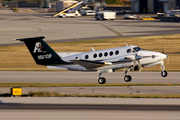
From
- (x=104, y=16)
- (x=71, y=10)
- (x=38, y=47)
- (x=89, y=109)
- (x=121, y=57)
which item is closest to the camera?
(x=89, y=109)

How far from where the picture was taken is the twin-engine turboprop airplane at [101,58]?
91.8 ft

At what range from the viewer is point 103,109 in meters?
21.7

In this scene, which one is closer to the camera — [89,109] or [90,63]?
[89,109]

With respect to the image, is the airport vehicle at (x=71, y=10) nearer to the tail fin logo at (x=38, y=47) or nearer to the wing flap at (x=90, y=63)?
the tail fin logo at (x=38, y=47)

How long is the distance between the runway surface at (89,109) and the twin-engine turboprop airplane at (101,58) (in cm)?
452

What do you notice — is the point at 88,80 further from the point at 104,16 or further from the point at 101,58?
the point at 104,16

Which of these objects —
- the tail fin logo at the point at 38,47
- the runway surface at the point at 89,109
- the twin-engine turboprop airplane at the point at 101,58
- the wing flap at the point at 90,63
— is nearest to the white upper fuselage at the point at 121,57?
the twin-engine turboprop airplane at the point at 101,58

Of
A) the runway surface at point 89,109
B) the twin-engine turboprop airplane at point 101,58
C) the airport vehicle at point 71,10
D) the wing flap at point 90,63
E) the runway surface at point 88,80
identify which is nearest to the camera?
the runway surface at point 89,109

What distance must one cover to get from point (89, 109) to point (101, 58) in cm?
797

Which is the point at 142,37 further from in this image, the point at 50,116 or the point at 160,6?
the point at 160,6

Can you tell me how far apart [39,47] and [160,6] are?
115m

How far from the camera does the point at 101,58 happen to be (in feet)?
94.6

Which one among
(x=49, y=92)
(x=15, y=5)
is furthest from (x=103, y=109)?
(x=15, y=5)

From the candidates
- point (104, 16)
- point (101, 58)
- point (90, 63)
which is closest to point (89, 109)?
point (90, 63)
